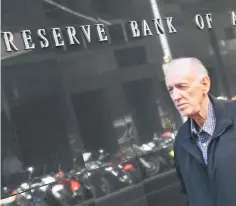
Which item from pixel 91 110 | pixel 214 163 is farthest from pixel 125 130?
pixel 214 163

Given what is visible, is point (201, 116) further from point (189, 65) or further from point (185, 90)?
point (189, 65)

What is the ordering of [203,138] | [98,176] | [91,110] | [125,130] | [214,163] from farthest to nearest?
1. [125,130]
2. [91,110]
3. [98,176]
4. [203,138]
5. [214,163]

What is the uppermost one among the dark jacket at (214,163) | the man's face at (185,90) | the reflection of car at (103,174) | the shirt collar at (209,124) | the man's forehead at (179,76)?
the man's forehead at (179,76)

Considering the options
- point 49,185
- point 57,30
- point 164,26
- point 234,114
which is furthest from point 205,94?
point 164,26

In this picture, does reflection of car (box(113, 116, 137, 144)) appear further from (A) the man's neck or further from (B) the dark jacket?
(A) the man's neck

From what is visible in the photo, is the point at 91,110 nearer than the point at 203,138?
No

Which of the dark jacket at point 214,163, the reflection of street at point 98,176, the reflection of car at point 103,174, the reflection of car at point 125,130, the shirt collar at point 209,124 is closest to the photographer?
the dark jacket at point 214,163

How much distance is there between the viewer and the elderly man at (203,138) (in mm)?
2477

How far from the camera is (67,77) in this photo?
5.04 meters

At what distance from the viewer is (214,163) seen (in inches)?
98.2

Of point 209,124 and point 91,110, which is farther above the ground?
point 91,110

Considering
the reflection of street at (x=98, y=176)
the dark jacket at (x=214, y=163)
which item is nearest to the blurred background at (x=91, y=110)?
the reflection of street at (x=98, y=176)

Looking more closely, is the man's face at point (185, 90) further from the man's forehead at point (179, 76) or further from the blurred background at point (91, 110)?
the blurred background at point (91, 110)

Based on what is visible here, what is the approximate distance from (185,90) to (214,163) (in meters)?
0.38
